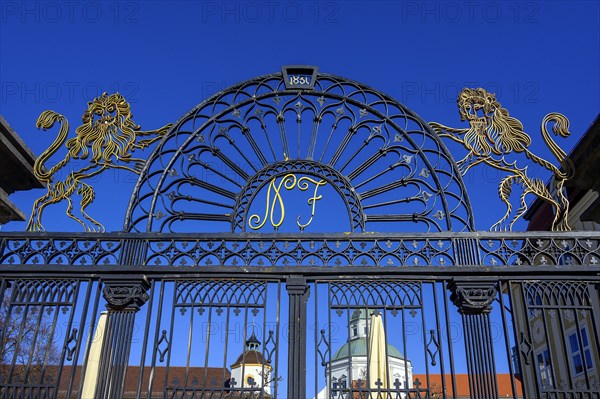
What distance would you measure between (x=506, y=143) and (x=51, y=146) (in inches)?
207

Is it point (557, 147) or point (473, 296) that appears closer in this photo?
point (473, 296)

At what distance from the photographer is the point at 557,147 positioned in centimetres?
653

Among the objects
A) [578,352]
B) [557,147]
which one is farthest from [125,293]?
[578,352]

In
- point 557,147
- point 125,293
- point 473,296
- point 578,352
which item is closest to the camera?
point 473,296

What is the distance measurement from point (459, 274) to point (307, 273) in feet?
5.03

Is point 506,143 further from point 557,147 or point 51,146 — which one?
point 51,146

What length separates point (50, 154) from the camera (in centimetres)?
667

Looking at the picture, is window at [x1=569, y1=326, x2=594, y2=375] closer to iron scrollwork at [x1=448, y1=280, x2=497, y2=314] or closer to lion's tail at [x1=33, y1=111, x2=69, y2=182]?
iron scrollwork at [x1=448, y1=280, x2=497, y2=314]

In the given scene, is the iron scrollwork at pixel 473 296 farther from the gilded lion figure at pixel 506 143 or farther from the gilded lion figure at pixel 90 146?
the gilded lion figure at pixel 90 146

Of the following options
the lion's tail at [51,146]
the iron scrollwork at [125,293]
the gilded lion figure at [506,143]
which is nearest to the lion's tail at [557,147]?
the gilded lion figure at [506,143]

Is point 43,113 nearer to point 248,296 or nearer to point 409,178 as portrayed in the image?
point 248,296

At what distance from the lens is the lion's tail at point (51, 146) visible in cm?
648

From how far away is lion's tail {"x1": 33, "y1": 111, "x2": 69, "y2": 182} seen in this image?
21.2ft

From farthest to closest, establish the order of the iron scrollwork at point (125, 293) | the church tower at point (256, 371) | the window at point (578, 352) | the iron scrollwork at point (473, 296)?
the window at point (578, 352) → the iron scrollwork at point (125, 293) → the iron scrollwork at point (473, 296) → the church tower at point (256, 371)
